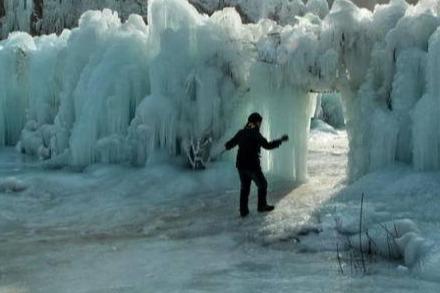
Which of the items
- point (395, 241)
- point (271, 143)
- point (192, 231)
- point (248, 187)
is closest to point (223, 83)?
point (271, 143)

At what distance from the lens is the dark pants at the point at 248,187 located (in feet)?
35.3

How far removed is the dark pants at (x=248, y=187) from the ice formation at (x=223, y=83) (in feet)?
6.92

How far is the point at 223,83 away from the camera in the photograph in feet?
48.1

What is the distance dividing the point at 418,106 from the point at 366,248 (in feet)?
11.7

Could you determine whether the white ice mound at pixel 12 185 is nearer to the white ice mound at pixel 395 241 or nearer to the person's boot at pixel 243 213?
the person's boot at pixel 243 213

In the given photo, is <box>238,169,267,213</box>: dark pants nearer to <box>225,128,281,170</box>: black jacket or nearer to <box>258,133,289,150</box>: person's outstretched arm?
<box>225,128,281,170</box>: black jacket

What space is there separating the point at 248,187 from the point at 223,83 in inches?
166

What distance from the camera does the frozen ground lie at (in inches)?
291

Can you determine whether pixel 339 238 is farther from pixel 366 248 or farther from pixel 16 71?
pixel 16 71

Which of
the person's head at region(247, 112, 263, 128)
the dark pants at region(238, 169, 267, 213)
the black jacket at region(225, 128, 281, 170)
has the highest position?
the person's head at region(247, 112, 263, 128)

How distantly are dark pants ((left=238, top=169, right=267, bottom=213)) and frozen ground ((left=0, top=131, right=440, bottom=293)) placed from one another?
214 millimetres

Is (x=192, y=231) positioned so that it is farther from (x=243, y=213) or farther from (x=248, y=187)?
(x=248, y=187)

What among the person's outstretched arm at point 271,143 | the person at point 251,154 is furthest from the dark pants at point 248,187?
the person's outstretched arm at point 271,143

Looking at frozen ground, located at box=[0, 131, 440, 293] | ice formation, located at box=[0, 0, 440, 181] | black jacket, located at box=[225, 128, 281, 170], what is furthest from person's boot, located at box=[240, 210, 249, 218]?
ice formation, located at box=[0, 0, 440, 181]
